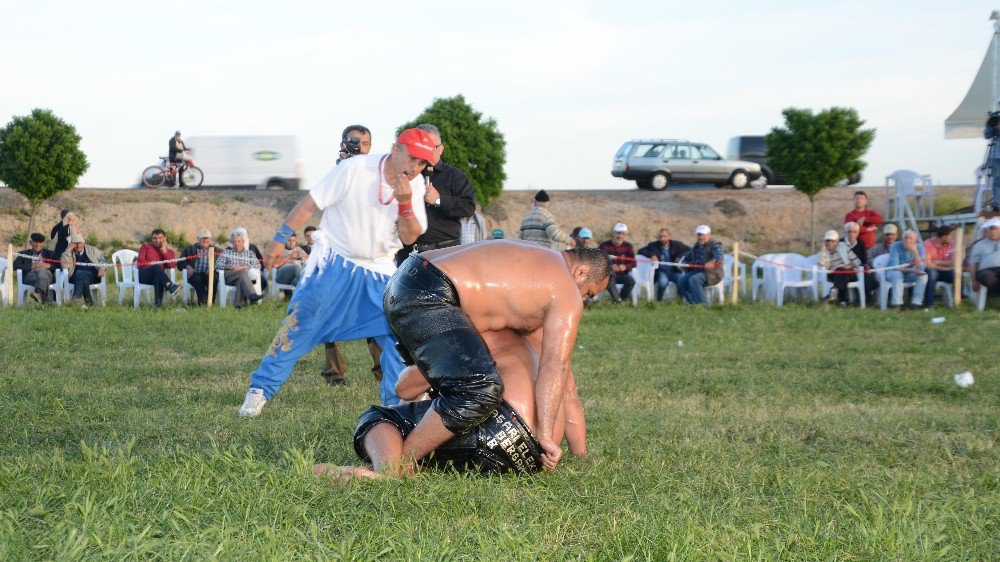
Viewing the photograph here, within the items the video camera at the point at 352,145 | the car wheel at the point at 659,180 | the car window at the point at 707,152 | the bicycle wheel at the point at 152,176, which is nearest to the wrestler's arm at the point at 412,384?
the video camera at the point at 352,145

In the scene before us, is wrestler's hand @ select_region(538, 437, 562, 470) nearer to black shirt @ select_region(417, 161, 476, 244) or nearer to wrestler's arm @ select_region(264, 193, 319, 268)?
wrestler's arm @ select_region(264, 193, 319, 268)

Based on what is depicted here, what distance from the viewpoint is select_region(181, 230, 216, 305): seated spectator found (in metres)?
16.3

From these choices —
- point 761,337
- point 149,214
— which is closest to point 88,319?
point 761,337

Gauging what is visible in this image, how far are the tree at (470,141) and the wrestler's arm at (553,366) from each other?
2397 cm

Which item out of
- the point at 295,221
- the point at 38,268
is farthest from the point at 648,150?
the point at 295,221

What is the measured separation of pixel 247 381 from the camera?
8.21 meters

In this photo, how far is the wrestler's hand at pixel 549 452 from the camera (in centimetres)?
457

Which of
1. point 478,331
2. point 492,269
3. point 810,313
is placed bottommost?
point 810,313

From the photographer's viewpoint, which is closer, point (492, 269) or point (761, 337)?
point (492, 269)

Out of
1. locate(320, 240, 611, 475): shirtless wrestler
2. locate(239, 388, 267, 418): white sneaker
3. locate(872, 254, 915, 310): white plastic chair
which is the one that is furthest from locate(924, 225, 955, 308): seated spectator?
locate(320, 240, 611, 475): shirtless wrestler

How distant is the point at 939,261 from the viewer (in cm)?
1627

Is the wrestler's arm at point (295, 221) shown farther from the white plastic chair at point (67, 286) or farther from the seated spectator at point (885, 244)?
the seated spectator at point (885, 244)

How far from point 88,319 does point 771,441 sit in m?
9.90

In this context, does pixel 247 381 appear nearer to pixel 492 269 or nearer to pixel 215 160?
pixel 492 269
